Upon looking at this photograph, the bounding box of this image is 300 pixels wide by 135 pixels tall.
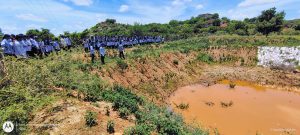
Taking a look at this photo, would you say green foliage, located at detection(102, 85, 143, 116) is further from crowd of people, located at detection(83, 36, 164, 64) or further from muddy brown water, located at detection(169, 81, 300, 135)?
crowd of people, located at detection(83, 36, 164, 64)

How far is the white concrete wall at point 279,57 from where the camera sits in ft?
102

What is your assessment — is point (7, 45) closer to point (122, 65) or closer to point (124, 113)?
point (124, 113)

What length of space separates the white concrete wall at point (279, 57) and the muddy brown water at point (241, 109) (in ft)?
25.3

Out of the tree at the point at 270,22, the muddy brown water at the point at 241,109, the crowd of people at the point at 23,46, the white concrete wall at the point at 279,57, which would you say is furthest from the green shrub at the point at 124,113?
the tree at the point at 270,22

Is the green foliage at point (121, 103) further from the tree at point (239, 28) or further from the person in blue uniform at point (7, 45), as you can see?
the tree at point (239, 28)

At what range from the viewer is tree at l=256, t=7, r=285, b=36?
164 feet

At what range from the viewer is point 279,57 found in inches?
1326

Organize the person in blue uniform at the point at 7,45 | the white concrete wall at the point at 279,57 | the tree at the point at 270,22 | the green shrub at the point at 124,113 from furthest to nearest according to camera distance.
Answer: the tree at the point at 270,22, the white concrete wall at the point at 279,57, the person in blue uniform at the point at 7,45, the green shrub at the point at 124,113

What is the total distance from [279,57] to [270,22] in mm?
19138

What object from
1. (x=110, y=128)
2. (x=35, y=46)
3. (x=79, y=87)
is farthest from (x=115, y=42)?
(x=110, y=128)

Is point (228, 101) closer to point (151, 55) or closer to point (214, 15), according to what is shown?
point (151, 55)

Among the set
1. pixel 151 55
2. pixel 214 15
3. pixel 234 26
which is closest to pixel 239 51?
pixel 151 55

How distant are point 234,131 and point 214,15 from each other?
242 feet

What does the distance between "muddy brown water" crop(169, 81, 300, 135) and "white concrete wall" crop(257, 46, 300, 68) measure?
7702 mm
